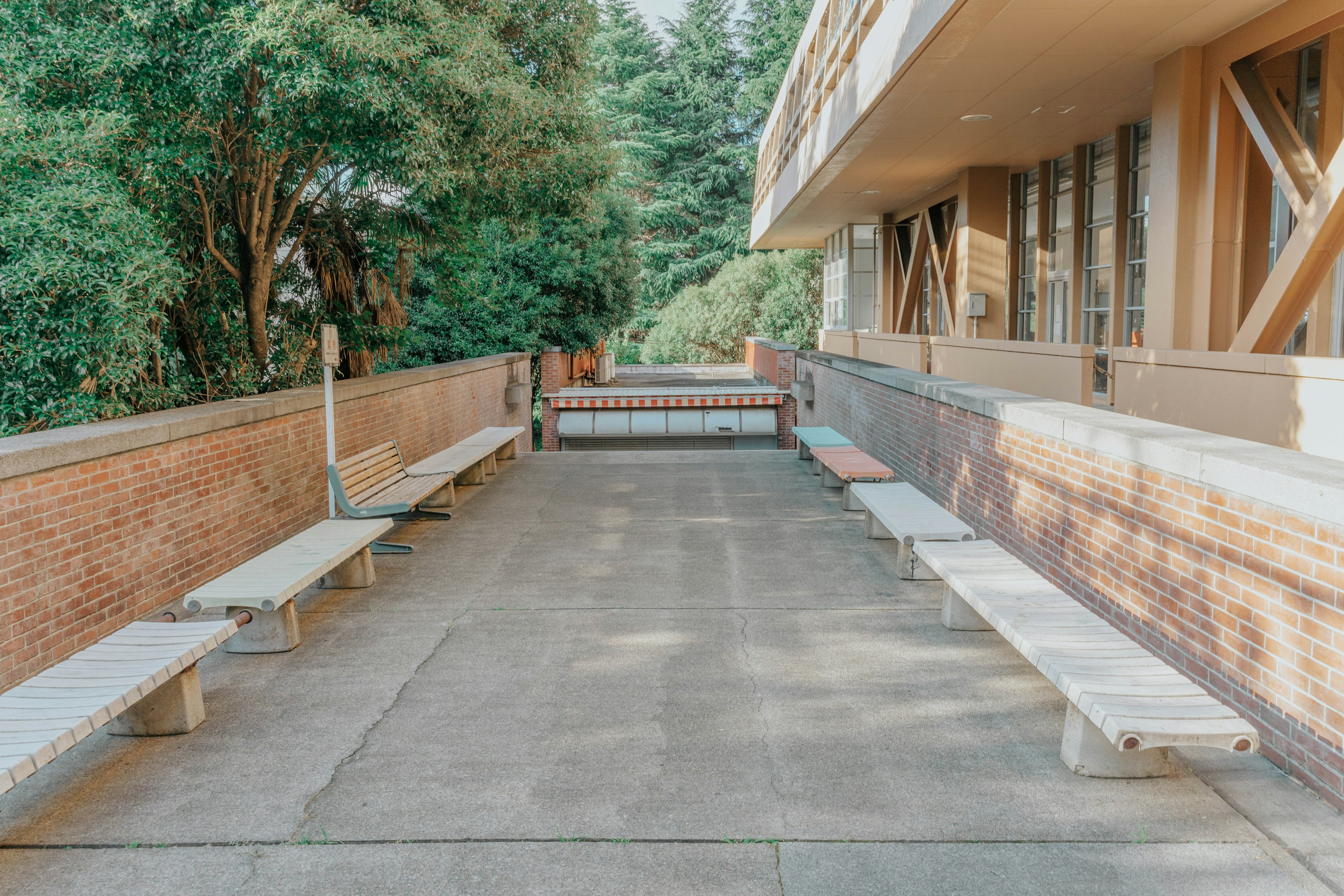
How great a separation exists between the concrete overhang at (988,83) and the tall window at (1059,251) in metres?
0.47

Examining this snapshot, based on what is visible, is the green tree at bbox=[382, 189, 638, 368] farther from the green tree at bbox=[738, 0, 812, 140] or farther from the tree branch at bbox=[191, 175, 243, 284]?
the green tree at bbox=[738, 0, 812, 140]

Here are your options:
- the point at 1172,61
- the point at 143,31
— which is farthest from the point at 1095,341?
the point at 143,31

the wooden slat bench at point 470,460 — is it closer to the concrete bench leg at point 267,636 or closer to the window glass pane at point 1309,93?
the concrete bench leg at point 267,636

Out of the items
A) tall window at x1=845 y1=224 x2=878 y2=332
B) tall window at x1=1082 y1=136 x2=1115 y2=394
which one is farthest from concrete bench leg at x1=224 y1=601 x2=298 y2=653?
tall window at x1=845 y1=224 x2=878 y2=332

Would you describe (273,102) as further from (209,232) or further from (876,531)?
(876,531)

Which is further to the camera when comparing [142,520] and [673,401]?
[673,401]

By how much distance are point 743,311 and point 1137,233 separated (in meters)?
29.4

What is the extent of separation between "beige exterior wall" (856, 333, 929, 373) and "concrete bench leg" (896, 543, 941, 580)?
7447 millimetres

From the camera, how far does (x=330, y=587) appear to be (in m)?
7.25

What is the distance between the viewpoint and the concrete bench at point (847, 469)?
972cm

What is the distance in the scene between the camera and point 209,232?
9234 mm

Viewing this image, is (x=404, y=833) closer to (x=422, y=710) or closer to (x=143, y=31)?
(x=422, y=710)

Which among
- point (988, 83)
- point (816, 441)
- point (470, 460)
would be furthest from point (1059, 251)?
point (470, 460)

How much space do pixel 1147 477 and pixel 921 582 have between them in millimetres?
2268
